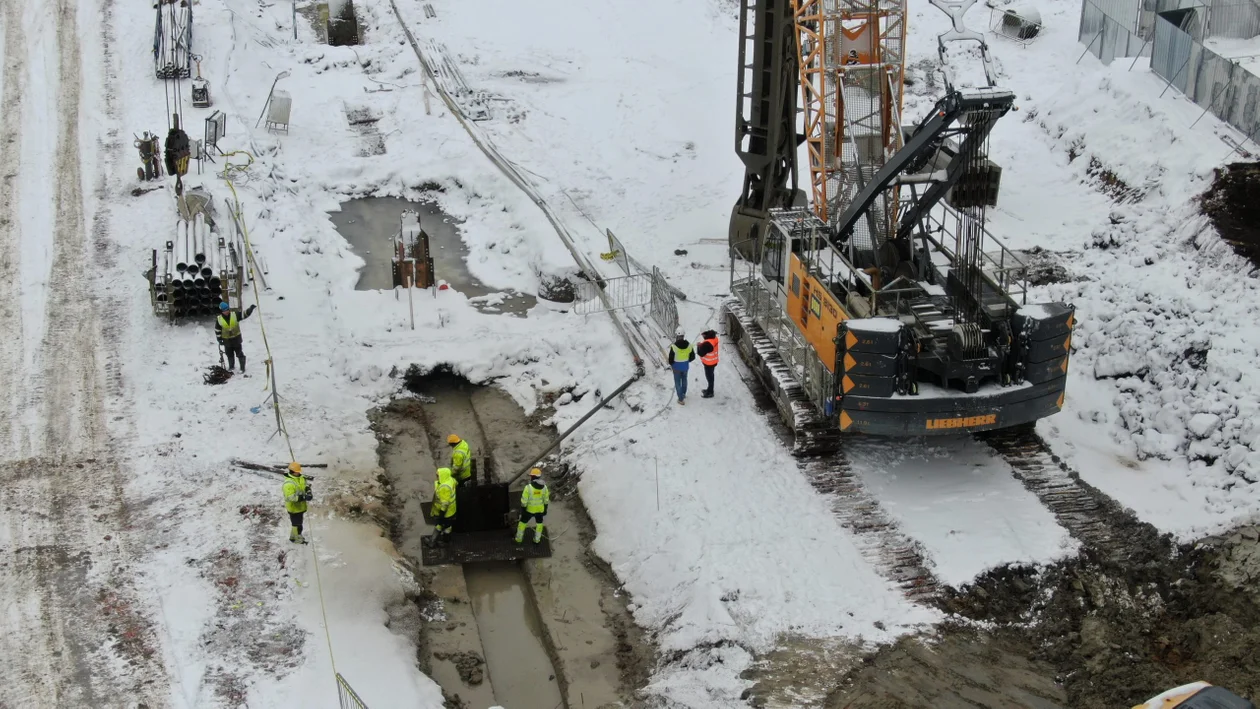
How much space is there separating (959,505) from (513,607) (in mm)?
5717

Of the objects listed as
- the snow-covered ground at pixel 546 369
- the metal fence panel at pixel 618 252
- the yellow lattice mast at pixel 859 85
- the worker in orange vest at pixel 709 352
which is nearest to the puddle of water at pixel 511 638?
the snow-covered ground at pixel 546 369

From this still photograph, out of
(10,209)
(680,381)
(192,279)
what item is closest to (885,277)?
(680,381)

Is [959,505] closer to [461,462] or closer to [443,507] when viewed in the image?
[461,462]

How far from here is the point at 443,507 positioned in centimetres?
1537

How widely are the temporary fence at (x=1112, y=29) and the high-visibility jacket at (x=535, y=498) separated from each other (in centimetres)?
1718

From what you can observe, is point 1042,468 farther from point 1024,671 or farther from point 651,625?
point 651,625

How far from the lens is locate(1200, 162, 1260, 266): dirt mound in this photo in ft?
62.7

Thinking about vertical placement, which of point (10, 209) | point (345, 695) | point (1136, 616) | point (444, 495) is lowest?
point (345, 695)

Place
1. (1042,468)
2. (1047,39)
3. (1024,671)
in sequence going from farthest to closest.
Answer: (1047,39) → (1042,468) → (1024,671)

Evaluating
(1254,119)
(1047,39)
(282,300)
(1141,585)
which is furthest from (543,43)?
(1141,585)

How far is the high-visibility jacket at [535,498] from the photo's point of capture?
50.1 ft

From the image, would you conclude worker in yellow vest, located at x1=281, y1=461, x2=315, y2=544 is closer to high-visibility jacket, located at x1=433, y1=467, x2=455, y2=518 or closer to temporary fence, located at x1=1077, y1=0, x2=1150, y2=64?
high-visibility jacket, located at x1=433, y1=467, x2=455, y2=518

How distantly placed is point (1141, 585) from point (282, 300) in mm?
14339

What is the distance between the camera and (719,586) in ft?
46.1
